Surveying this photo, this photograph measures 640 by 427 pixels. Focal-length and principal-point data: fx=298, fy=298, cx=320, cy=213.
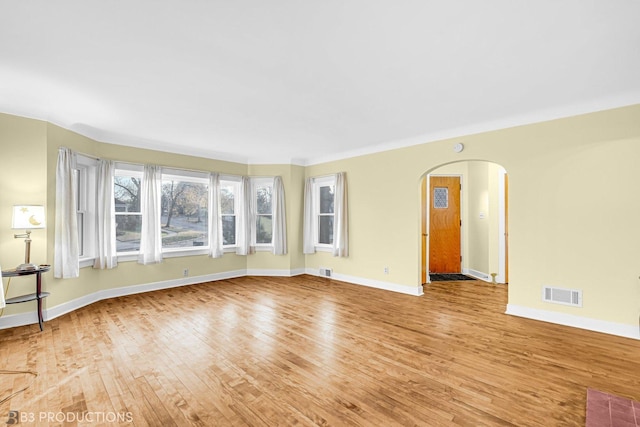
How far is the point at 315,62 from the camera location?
2.51 m

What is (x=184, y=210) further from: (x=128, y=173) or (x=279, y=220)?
(x=279, y=220)

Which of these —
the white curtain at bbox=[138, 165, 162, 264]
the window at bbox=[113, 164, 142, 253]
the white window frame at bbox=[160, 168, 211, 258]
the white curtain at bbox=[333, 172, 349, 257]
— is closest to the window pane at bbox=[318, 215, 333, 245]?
the white curtain at bbox=[333, 172, 349, 257]

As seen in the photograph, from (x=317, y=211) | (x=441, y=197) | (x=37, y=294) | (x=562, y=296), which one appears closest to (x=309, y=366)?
(x=562, y=296)

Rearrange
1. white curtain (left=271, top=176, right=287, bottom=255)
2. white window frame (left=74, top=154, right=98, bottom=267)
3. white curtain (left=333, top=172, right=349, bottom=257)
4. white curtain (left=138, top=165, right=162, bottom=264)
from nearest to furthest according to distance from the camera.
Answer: white window frame (left=74, top=154, right=98, bottom=267) → white curtain (left=138, top=165, right=162, bottom=264) → white curtain (left=333, top=172, right=349, bottom=257) → white curtain (left=271, top=176, right=287, bottom=255)

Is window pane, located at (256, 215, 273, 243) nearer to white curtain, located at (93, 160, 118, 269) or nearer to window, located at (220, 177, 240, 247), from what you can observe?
window, located at (220, 177, 240, 247)

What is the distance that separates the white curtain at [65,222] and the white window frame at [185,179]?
4.91 feet

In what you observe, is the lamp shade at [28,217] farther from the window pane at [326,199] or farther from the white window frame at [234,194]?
the window pane at [326,199]

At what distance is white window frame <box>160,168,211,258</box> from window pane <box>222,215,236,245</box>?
1.30ft

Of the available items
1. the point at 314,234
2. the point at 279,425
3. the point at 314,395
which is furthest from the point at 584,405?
the point at 314,234

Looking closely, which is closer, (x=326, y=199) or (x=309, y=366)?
(x=309, y=366)

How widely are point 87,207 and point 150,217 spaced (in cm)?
86

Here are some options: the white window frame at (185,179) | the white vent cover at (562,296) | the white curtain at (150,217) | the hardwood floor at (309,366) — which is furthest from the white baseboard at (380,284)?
the white curtain at (150,217)

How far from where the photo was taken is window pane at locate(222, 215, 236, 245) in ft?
20.9

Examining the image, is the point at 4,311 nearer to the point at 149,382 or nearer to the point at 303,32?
the point at 149,382
